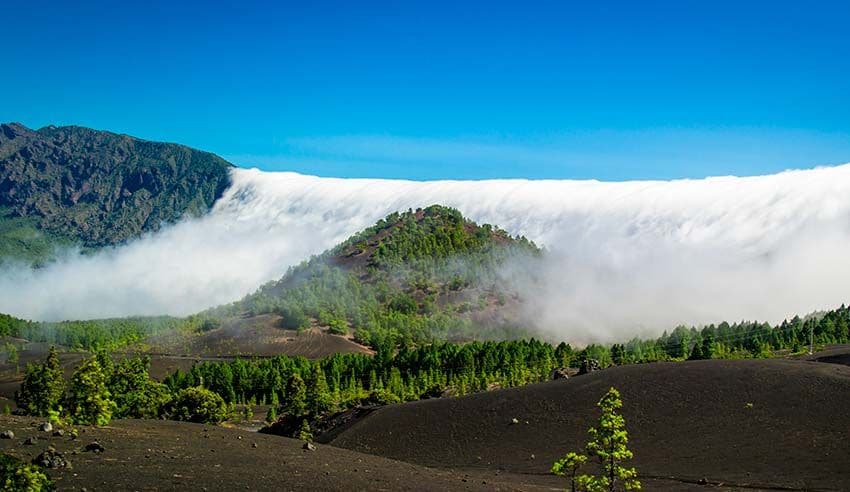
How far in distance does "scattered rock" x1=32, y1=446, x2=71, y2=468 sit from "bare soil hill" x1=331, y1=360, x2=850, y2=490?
3920cm

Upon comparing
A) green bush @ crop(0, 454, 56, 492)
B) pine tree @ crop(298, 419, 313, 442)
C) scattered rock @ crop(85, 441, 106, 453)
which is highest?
green bush @ crop(0, 454, 56, 492)

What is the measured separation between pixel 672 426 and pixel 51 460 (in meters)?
58.8

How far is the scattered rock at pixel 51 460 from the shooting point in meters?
40.0

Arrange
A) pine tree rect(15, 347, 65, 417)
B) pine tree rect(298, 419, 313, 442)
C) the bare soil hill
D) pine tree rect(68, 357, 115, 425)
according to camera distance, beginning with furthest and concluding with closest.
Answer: pine tree rect(298, 419, 313, 442) < pine tree rect(15, 347, 65, 417) < the bare soil hill < pine tree rect(68, 357, 115, 425)

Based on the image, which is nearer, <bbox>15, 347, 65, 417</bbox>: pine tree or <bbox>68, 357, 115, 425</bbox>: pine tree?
<bbox>68, 357, 115, 425</bbox>: pine tree

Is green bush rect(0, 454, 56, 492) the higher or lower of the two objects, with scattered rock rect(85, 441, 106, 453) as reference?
higher

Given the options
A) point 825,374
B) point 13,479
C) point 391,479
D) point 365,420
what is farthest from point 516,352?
point 13,479

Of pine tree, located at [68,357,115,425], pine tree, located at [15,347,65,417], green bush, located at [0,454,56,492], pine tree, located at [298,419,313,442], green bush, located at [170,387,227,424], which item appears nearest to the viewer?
green bush, located at [0,454,56,492]

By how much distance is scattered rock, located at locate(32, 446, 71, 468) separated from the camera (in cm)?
3997

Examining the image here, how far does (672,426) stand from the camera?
7988cm

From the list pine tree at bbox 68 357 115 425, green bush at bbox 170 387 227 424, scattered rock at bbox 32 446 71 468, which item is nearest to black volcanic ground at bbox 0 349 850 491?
scattered rock at bbox 32 446 71 468

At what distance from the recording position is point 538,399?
95.9 meters

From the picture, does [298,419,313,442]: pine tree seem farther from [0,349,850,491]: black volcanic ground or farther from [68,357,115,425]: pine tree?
[68,357,115,425]: pine tree

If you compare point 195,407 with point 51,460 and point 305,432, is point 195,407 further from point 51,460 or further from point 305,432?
point 51,460
